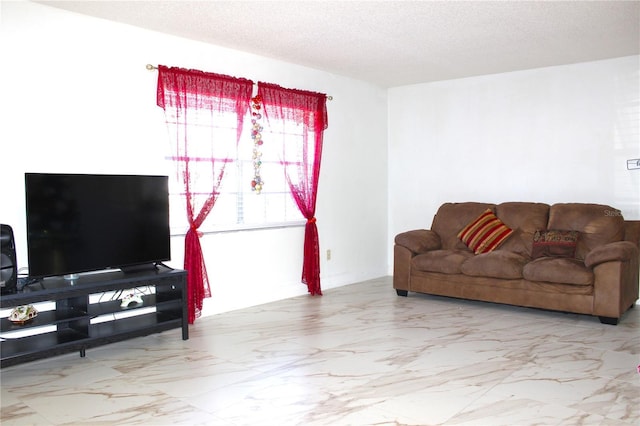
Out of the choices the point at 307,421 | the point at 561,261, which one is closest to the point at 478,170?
the point at 561,261

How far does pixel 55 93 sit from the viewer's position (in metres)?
3.88

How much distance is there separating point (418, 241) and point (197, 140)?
2.42 meters

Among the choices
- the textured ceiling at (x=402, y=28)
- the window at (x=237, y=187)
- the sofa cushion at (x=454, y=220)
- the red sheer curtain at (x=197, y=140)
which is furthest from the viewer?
the sofa cushion at (x=454, y=220)

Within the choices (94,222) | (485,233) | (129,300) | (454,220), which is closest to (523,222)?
(485,233)

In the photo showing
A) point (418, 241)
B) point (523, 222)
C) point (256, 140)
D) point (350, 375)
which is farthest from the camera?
point (418, 241)

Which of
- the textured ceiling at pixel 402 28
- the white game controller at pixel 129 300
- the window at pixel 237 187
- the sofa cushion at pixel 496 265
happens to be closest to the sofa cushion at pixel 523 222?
the sofa cushion at pixel 496 265

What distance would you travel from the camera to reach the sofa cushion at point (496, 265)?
495 cm

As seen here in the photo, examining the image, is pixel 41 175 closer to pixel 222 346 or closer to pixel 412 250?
pixel 222 346

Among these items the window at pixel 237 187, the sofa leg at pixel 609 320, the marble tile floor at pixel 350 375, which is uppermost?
the window at pixel 237 187

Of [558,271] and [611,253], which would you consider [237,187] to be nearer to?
[558,271]

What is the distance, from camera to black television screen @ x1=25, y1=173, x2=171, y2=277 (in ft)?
11.6

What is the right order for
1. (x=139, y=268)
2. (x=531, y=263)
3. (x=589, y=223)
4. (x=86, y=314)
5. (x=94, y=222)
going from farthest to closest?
1. (x=589, y=223)
2. (x=531, y=263)
3. (x=139, y=268)
4. (x=94, y=222)
5. (x=86, y=314)

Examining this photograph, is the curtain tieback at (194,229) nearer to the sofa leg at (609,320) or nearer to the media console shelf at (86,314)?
the media console shelf at (86,314)

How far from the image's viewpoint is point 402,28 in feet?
14.1
